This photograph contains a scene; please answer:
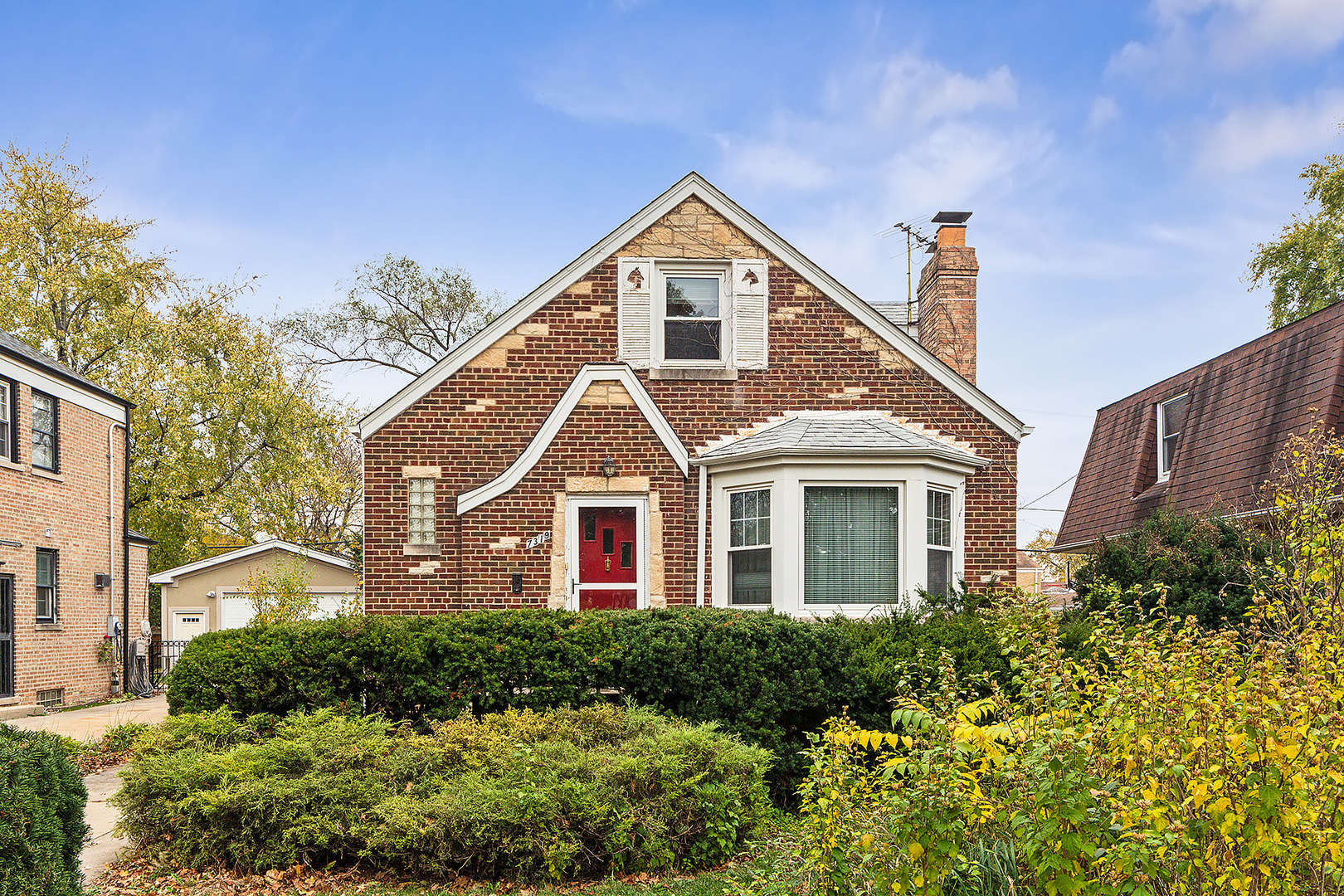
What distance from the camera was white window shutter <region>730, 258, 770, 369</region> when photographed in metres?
12.7

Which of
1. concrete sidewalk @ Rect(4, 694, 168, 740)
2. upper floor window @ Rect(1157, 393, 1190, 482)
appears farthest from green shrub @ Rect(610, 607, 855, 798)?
upper floor window @ Rect(1157, 393, 1190, 482)

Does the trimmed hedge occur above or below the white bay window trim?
below

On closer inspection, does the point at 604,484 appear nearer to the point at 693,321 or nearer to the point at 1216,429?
the point at 693,321

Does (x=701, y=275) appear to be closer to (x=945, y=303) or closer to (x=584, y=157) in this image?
(x=945, y=303)

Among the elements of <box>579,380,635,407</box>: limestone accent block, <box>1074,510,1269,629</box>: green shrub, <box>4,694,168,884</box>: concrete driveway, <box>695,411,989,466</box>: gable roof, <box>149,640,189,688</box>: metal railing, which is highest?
<box>579,380,635,407</box>: limestone accent block

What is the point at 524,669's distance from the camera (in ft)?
26.2

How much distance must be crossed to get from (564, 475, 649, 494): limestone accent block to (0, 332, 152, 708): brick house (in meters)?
11.4

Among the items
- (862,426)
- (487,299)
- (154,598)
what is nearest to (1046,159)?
(862,426)

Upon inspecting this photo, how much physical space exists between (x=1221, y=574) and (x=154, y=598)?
26.8m

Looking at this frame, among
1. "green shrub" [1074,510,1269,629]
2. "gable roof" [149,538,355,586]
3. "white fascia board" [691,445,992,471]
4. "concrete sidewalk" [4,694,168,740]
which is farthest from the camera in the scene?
"gable roof" [149,538,355,586]

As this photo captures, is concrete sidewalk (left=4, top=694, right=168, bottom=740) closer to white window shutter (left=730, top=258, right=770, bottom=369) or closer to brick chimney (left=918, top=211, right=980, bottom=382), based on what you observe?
white window shutter (left=730, top=258, right=770, bottom=369)

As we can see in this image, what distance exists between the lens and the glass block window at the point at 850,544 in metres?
11.5

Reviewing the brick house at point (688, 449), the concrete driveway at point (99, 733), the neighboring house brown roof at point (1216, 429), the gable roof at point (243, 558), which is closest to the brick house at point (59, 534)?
the concrete driveway at point (99, 733)

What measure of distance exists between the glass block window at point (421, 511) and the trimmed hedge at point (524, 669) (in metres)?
3.82
